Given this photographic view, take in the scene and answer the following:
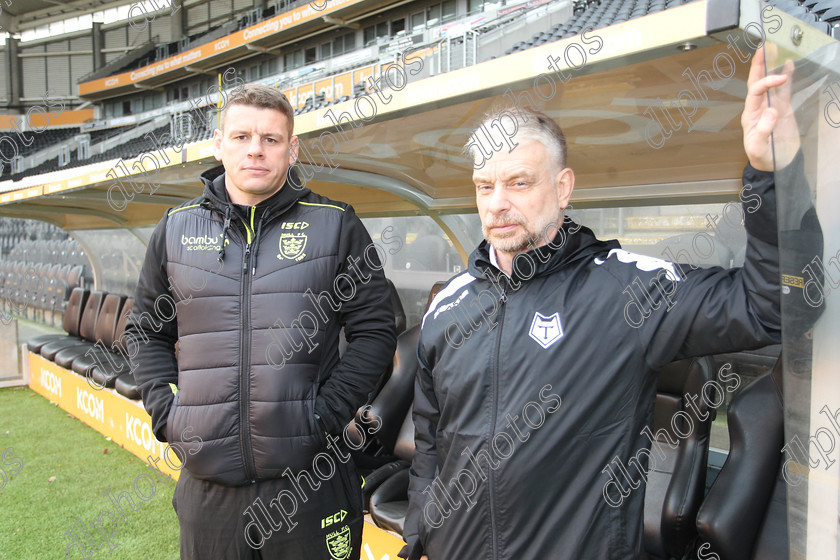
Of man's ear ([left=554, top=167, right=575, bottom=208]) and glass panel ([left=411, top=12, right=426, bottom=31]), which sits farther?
glass panel ([left=411, top=12, right=426, bottom=31])

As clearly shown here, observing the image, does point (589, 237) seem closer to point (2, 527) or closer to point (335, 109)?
point (335, 109)

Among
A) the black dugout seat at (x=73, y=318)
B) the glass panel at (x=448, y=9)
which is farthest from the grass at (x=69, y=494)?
the glass panel at (x=448, y=9)

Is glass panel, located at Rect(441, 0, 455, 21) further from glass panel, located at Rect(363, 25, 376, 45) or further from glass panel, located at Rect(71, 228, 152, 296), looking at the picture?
glass panel, located at Rect(71, 228, 152, 296)

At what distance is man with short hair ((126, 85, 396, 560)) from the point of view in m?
1.39

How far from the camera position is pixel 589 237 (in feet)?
3.84

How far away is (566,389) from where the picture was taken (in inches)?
41.9

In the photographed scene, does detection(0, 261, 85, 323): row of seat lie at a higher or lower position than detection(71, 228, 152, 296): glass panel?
lower

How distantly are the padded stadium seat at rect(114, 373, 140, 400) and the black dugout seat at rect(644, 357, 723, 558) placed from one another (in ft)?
12.3

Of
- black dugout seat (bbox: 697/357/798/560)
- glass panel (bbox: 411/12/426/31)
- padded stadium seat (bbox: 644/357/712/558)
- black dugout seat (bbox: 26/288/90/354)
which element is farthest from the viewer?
glass panel (bbox: 411/12/426/31)

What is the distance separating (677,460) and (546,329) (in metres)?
1.01

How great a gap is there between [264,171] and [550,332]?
87 centimetres

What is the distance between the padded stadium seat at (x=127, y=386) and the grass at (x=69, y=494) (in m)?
0.45

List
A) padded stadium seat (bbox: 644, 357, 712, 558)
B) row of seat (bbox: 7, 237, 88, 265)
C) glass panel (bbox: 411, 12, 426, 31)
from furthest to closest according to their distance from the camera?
glass panel (bbox: 411, 12, 426, 31), row of seat (bbox: 7, 237, 88, 265), padded stadium seat (bbox: 644, 357, 712, 558)

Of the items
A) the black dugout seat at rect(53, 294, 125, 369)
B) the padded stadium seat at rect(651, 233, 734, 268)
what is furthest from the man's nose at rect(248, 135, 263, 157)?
the black dugout seat at rect(53, 294, 125, 369)
